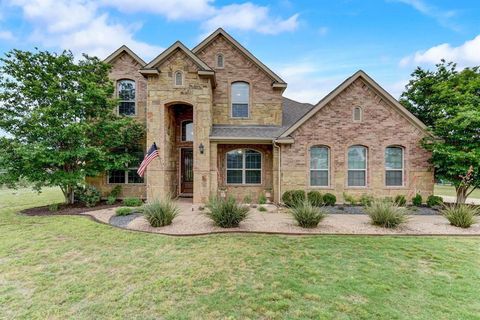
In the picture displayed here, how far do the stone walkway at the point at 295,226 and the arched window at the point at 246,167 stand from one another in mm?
3615

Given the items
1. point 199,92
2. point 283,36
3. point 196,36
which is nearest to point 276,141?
point 199,92

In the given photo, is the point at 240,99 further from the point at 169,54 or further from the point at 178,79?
the point at 169,54

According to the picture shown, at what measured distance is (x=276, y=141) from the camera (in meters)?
10.9

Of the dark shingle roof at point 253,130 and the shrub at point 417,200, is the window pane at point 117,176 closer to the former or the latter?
the dark shingle roof at point 253,130

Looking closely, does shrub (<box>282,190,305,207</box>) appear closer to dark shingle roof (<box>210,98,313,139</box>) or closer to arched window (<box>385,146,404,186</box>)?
dark shingle roof (<box>210,98,313,139</box>)

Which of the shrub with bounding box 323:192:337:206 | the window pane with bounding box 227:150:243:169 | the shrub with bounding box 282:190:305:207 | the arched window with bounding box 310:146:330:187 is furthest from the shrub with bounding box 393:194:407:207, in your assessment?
the window pane with bounding box 227:150:243:169

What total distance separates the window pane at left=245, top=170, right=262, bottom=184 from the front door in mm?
3678

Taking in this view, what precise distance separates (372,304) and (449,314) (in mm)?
923

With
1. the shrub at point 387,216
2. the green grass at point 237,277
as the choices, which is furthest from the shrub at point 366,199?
the green grass at point 237,277

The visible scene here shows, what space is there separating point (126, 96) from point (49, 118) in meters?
4.44

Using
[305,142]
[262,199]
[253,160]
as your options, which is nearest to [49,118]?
[253,160]

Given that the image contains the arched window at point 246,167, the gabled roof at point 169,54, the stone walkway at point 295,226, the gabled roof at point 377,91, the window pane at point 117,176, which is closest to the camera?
the stone walkway at point 295,226

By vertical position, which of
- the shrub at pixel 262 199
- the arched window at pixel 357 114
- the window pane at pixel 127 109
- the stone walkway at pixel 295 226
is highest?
the window pane at pixel 127 109

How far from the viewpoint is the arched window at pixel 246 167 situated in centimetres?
1230
